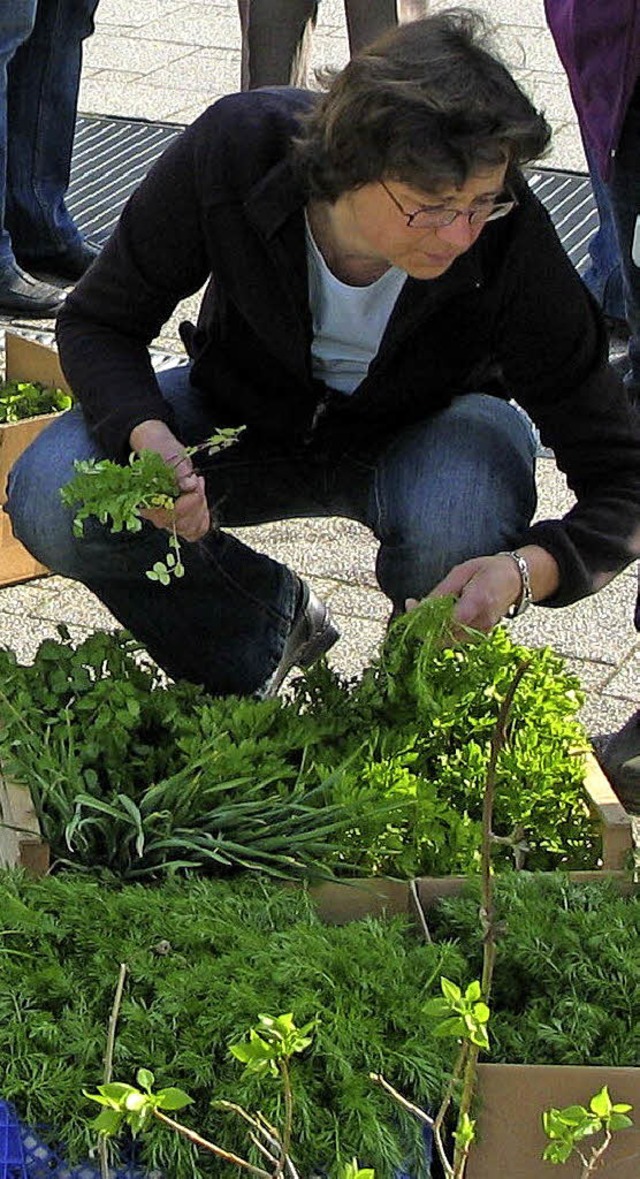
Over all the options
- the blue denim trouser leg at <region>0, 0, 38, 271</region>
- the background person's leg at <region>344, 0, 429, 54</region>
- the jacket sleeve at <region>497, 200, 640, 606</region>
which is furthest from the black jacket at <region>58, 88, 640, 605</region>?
the background person's leg at <region>344, 0, 429, 54</region>

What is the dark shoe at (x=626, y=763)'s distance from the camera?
8.90 feet

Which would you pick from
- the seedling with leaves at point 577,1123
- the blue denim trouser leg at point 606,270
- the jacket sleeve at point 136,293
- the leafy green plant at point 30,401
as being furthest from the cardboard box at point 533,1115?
the blue denim trouser leg at point 606,270

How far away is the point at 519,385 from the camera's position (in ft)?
8.10

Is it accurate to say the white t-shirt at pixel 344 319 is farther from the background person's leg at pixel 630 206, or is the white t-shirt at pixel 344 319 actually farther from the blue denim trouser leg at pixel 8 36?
the blue denim trouser leg at pixel 8 36

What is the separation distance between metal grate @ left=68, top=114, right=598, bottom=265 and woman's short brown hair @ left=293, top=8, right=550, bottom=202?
2.59m

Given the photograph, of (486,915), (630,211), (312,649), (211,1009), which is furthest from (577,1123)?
(630,211)

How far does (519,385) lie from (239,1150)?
1251 mm

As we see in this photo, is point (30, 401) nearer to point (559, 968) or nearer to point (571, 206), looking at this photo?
point (559, 968)

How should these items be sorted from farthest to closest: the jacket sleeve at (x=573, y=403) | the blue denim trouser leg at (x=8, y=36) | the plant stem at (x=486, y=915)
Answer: the blue denim trouser leg at (x=8, y=36)
the jacket sleeve at (x=573, y=403)
the plant stem at (x=486, y=915)

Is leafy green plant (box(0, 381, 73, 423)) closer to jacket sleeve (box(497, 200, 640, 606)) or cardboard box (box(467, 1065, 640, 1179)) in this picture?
jacket sleeve (box(497, 200, 640, 606))

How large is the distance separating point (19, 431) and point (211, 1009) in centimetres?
172

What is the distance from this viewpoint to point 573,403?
2.41 metres

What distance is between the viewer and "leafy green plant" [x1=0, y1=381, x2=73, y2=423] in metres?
3.29

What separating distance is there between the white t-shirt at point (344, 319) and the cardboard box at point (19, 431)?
2.58ft
